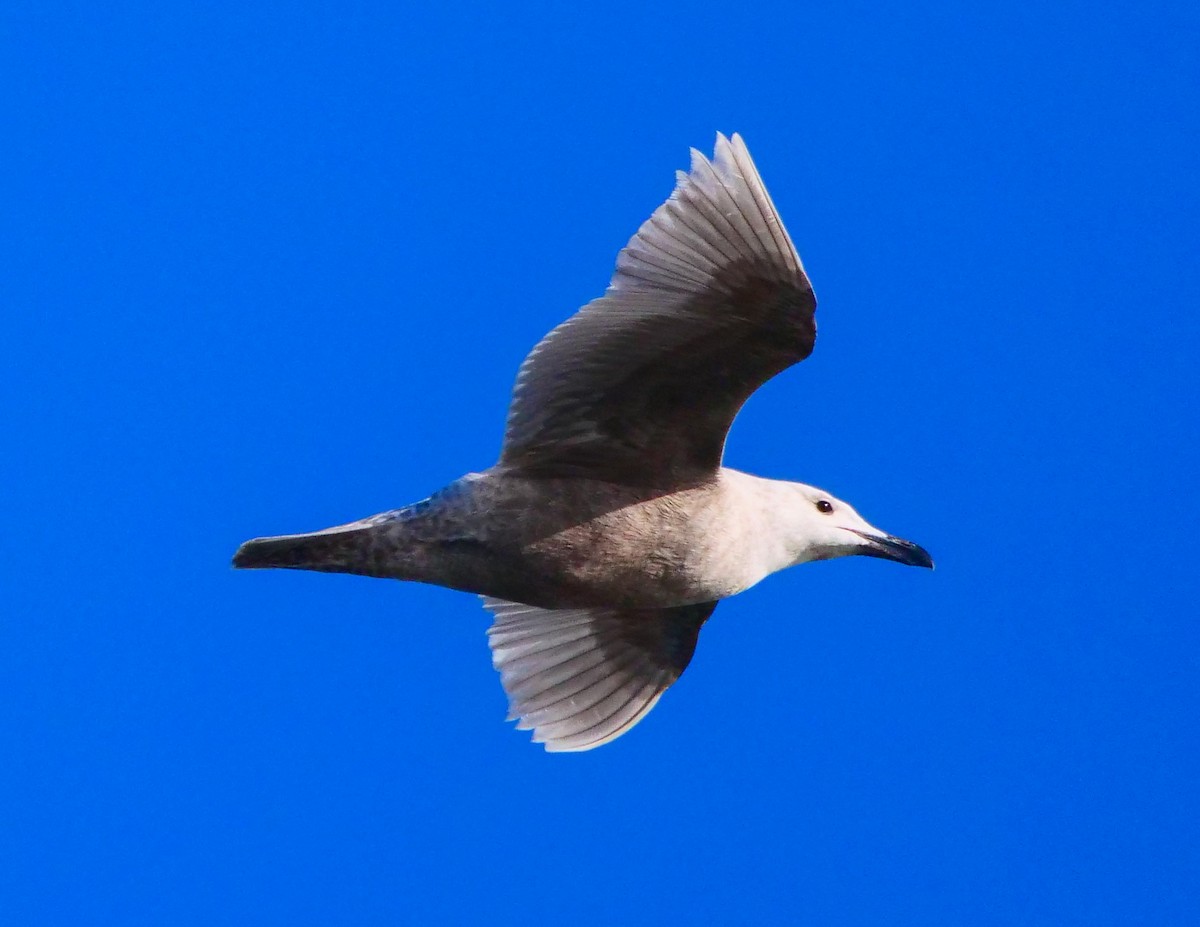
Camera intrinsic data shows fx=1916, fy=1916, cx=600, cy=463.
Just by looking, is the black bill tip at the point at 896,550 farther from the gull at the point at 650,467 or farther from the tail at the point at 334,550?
the tail at the point at 334,550

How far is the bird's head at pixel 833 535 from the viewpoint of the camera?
834 centimetres

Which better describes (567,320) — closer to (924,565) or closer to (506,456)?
(506,456)

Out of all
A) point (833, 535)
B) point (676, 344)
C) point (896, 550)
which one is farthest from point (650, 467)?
point (896, 550)

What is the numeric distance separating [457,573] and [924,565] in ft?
7.01

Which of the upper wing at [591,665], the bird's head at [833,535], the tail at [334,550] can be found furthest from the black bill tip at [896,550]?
the tail at [334,550]

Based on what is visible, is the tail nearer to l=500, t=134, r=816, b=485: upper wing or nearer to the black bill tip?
l=500, t=134, r=816, b=485: upper wing

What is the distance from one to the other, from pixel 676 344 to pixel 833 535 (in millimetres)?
1329

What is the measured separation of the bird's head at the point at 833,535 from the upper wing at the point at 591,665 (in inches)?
31.6

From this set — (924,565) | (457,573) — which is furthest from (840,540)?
(457,573)

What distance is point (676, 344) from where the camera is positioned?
7.62m

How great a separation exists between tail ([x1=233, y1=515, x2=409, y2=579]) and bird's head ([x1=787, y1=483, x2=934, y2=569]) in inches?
68.0

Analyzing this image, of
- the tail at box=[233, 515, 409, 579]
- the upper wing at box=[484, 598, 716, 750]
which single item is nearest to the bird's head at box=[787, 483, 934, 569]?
the upper wing at box=[484, 598, 716, 750]

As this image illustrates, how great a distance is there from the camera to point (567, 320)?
7625mm

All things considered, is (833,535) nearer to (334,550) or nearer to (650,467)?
(650,467)
